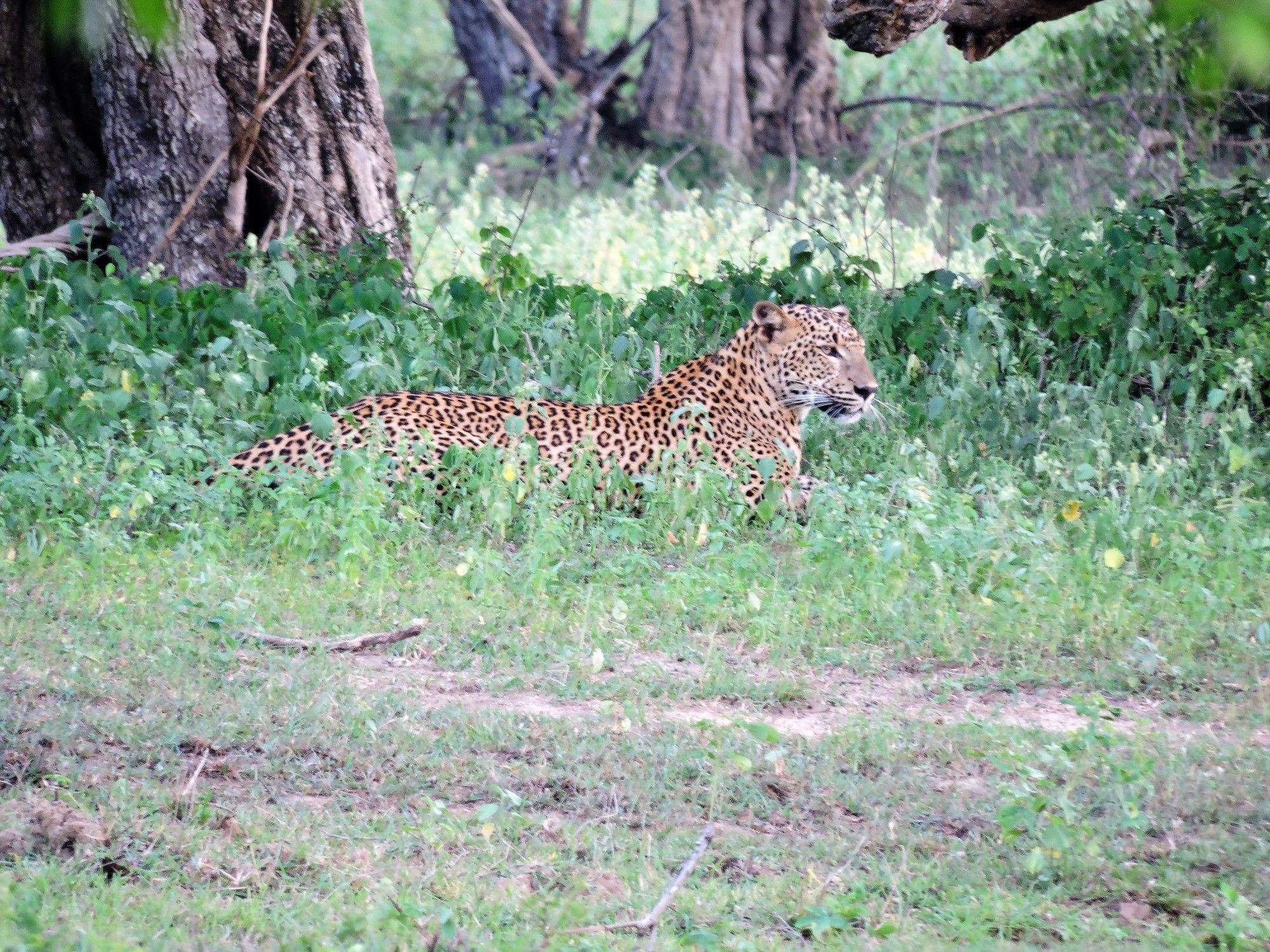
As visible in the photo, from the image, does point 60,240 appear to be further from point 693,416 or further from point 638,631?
point 638,631

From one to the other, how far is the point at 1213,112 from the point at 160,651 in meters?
10.2

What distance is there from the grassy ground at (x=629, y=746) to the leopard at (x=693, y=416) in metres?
0.50

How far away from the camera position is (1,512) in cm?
753

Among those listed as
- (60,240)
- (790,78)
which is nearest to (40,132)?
(60,240)

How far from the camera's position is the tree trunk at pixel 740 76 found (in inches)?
730

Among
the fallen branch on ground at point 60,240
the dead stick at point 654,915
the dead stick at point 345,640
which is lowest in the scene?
the dead stick at point 345,640

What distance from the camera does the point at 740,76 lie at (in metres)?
18.8

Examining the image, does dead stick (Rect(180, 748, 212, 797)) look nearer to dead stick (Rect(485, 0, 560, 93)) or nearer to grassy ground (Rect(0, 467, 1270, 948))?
grassy ground (Rect(0, 467, 1270, 948))

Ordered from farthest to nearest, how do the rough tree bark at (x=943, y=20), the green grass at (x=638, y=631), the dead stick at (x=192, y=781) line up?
the rough tree bark at (x=943, y=20) → the dead stick at (x=192, y=781) → the green grass at (x=638, y=631)

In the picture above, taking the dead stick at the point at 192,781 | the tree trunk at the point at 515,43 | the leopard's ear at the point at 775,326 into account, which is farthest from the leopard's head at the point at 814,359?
the tree trunk at the point at 515,43

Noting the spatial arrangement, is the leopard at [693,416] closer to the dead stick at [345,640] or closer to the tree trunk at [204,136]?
the dead stick at [345,640]

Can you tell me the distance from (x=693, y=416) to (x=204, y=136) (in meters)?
3.81

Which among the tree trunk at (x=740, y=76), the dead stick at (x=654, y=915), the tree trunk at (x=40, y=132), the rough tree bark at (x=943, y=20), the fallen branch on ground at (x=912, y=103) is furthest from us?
the tree trunk at (x=740, y=76)

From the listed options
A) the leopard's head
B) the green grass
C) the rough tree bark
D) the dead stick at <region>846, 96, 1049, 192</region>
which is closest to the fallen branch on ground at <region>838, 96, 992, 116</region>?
the dead stick at <region>846, 96, 1049, 192</region>
